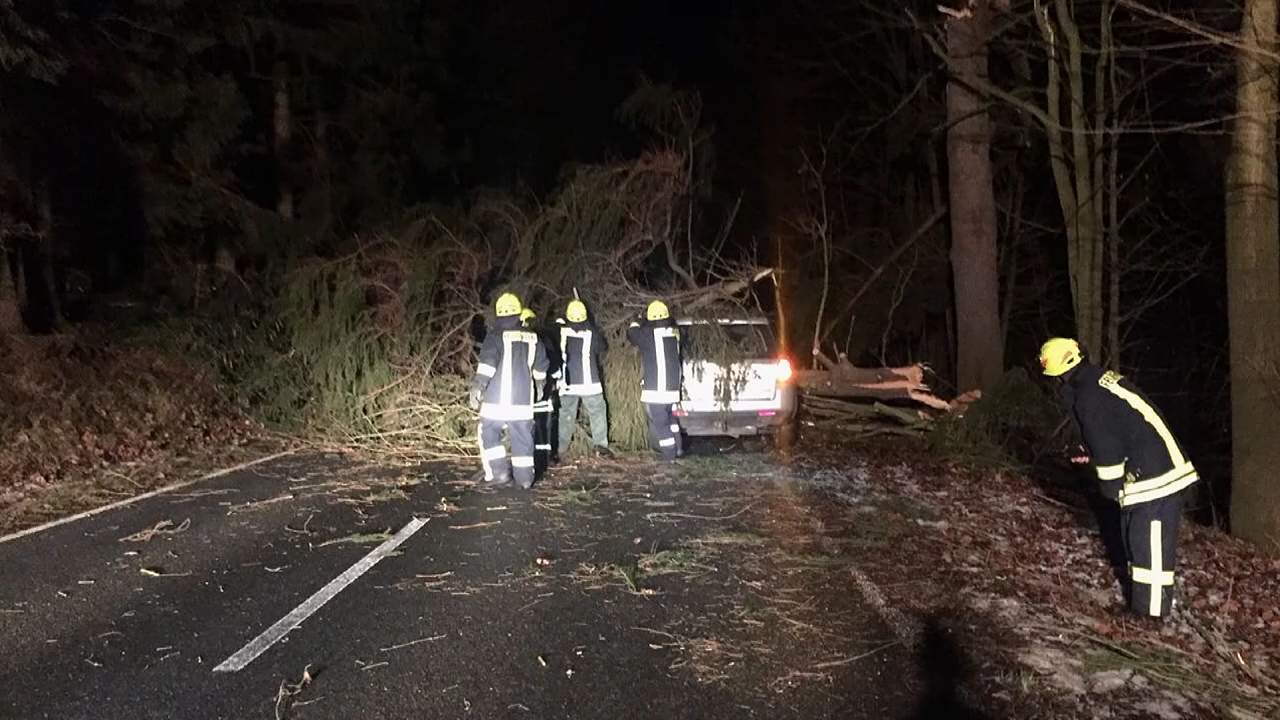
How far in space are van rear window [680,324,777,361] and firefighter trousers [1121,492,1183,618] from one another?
562 cm

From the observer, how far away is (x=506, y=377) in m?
9.43

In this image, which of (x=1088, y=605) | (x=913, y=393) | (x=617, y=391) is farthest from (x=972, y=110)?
(x=1088, y=605)

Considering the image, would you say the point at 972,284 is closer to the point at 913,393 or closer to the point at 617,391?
the point at 913,393

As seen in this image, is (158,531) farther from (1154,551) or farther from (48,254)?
(48,254)

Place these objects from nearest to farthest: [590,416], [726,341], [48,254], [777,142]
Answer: [590,416]
[726,341]
[48,254]
[777,142]

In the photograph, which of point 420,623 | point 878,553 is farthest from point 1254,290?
point 420,623

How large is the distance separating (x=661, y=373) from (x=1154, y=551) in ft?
19.0

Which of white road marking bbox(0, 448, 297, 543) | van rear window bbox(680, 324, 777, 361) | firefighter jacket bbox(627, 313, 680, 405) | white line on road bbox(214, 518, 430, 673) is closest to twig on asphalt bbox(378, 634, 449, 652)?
white line on road bbox(214, 518, 430, 673)

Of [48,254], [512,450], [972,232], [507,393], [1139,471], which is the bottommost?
[512,450]

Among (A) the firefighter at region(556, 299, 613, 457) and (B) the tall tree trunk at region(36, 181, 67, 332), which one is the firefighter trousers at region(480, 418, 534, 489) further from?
(B) the tall tree trunk at region(36, 181, 67, 332)

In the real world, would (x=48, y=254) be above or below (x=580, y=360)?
above

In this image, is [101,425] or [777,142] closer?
[101,425]

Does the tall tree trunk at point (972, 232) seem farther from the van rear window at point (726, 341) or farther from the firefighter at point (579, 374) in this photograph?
the firefighter at point (579, 374)

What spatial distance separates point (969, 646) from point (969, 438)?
648cm
